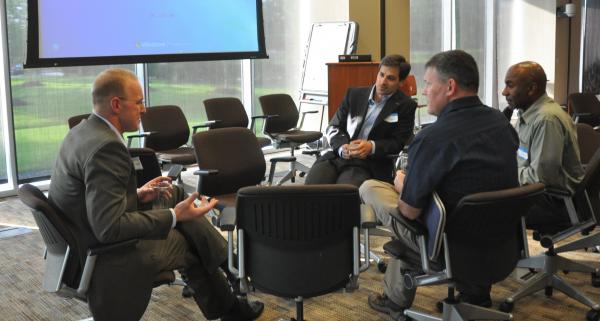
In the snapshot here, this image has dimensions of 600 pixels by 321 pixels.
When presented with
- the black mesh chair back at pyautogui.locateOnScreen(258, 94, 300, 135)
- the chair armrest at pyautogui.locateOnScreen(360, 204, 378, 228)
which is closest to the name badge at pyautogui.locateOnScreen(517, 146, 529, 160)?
the chair armrest at pyautogui.locateOnScreen(360, 204, 378, 228)

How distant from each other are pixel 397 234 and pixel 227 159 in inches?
57.3

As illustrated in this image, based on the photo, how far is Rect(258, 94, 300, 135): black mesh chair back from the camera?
→ 6.65 metres

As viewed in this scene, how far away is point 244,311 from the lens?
10.4 ft

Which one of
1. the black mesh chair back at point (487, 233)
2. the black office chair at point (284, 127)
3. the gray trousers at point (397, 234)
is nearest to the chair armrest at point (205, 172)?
the gray trousers at point (397, 234)

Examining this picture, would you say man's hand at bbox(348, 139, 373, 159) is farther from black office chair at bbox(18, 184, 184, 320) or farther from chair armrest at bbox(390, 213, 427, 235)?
black office chair at bbox(18, 184, 184, 320)

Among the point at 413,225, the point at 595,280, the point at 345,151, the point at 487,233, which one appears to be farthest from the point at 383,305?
the point at 595,280

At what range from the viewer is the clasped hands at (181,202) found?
2.60m

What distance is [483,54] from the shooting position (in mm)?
11828

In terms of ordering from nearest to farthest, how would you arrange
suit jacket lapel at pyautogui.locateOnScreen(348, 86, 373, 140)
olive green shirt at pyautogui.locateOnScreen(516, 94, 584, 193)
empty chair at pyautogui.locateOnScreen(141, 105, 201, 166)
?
Result: 1. olive green shirt at pyautogui.locateOnScreen(516, 94, 584, 193)
2. suit jacket lapel at pyautogui.locateOnScreen(348, 86, 373, 140)
3. empty chair at pyautogui.locateOnScreen(141, 105, 201, 166)

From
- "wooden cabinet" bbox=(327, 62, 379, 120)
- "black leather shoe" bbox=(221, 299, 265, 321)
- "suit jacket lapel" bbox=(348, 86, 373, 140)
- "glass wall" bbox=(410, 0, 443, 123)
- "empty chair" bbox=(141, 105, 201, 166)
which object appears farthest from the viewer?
"glass wall" bbox=(410, 0, 443, 123)

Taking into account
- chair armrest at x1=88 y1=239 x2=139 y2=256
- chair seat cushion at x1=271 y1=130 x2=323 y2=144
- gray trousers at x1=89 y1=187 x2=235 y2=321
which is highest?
chair seat cushion at x1=271 y1=130 x2=323 y2=144

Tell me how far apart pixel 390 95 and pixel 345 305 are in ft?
4.80

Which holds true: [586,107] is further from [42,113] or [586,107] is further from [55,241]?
[55,241]

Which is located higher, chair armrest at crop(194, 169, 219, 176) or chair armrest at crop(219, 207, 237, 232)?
chair armrest at crop(194, 169, 219, 176)
